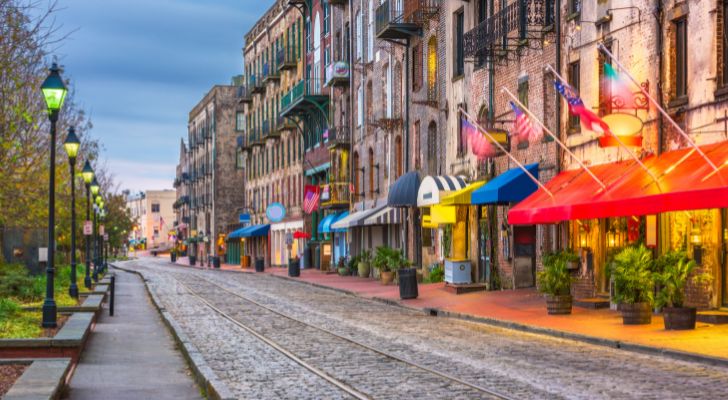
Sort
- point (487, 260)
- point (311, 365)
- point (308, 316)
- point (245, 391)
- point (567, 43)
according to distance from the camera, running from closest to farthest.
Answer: point (245, 391)
point (311, 365)
point (308, 316)
point (567, 43)
point (487, 260)

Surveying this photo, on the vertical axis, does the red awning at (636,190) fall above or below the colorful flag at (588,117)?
below

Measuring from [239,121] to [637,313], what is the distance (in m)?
85.6

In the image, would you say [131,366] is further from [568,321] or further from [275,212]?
[275,212]

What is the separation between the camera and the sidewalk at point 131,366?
43.6 feet

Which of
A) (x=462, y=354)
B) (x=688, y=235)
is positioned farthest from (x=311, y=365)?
(x=688, y=235)

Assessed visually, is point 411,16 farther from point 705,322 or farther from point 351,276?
point 705,322

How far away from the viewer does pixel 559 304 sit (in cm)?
2453

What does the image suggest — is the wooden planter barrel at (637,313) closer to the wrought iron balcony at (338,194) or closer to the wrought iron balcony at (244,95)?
the wrought iron balcony at (338,194)

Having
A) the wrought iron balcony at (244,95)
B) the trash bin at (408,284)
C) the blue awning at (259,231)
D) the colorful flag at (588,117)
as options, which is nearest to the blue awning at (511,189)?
the trash bin at (408,284)

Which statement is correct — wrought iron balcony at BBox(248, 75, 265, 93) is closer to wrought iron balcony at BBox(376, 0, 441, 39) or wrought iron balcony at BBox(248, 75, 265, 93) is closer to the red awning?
wrought iron balcony at BBox(376, 0, 441, 39)

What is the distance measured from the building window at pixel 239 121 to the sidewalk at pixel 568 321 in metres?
68.5

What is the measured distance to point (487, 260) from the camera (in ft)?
118

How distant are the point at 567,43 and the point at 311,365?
53.3ft

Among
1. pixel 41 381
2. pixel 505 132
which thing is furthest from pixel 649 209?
pixel 41 381
